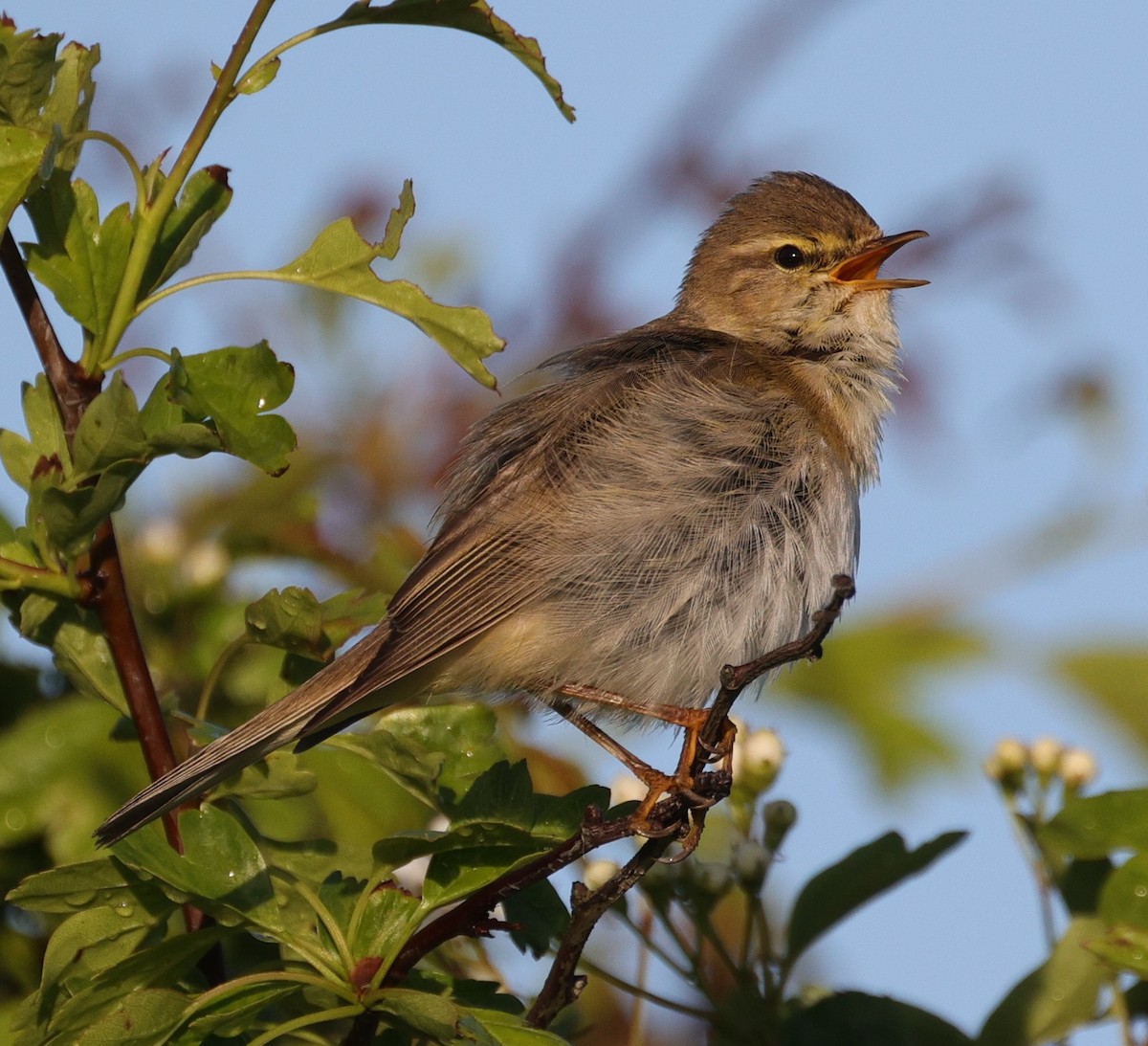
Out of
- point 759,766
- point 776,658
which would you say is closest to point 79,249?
point 776,658

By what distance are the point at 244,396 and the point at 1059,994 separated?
1868 mm

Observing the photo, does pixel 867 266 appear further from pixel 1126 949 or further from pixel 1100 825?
pixel 1126 949

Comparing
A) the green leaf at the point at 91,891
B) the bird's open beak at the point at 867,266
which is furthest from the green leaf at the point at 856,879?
the bird's open beak at the point at 867,266

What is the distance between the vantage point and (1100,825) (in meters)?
2.78

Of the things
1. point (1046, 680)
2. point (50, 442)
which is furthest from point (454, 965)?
point (1046, 680)

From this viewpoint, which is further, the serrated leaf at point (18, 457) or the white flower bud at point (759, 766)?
the white flower bud at point (759, 766)

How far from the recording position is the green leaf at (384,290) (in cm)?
247

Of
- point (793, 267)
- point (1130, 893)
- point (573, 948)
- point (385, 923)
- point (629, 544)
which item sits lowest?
point (1130, 893)

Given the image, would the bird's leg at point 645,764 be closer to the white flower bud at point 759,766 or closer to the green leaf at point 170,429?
the white flower bud at point 759,766

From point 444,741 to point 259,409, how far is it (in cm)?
80

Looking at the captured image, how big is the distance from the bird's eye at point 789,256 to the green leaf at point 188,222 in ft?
8.83

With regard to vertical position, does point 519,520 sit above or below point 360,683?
above

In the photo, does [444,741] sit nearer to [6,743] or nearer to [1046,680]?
[6,743]

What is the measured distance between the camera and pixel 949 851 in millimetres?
3080
